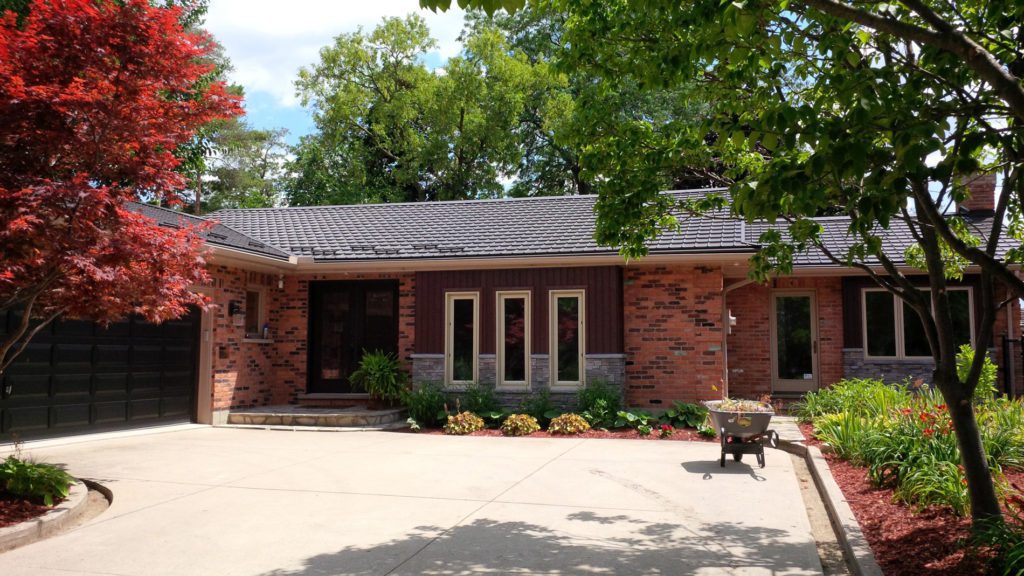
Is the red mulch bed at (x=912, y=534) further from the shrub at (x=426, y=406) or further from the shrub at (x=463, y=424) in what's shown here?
the shrub at (x=426, y=406)

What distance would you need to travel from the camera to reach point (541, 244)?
48.9 ft

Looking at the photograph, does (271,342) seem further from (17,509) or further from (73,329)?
(17,509)

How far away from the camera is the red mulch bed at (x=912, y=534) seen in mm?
4910

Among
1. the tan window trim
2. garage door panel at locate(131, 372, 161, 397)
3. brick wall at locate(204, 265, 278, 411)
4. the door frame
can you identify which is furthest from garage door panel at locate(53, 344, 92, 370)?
the door frame

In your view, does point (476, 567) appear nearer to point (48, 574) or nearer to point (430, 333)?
point (48, 574)

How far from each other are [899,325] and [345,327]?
1109cm

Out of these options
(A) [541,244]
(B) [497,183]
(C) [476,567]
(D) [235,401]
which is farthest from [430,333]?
(B) [497,183]

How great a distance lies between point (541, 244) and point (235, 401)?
6.38 m

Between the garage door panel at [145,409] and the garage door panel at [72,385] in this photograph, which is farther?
the garage door panel at [145,409]

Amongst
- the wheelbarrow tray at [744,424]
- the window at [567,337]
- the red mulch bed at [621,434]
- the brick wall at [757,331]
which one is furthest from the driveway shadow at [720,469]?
the brick wall at [757,331]

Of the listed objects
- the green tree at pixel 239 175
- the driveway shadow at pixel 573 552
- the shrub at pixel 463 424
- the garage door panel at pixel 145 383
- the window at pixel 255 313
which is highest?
the green tree at pixel 239 175

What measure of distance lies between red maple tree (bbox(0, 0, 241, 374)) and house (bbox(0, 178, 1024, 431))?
15.6 ft

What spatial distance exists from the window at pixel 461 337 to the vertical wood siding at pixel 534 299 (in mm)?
103

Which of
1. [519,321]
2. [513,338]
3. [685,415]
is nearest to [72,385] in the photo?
[513,338]
